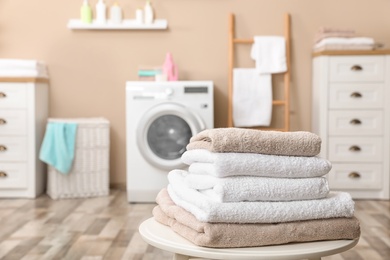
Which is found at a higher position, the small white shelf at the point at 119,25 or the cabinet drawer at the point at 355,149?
the small white shelf at the point at 119,25

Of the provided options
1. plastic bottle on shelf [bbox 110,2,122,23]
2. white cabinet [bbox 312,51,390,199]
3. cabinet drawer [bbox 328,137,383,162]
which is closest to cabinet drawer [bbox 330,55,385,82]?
white cabinet [bbox 312,51,390,199]

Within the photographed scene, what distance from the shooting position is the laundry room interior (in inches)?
148

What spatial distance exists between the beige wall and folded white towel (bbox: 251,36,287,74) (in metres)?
0.10

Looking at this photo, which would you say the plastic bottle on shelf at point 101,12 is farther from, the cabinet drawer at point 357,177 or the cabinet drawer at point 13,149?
the cabinet drawer at point 357,177

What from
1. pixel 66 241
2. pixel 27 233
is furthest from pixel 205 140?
pixel 27 233

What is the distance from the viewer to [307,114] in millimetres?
4316

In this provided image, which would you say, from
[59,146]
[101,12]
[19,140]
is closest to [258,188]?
[59,146]

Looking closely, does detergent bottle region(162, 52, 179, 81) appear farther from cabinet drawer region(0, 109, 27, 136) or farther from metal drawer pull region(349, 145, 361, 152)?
metal drawer pull region(349, 145, 361, 152)

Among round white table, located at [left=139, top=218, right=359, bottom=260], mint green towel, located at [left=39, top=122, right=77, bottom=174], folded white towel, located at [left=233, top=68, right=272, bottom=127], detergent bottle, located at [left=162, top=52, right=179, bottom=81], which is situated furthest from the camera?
folded white towel, located at [left=233, top=68, right=272, bottom=127]

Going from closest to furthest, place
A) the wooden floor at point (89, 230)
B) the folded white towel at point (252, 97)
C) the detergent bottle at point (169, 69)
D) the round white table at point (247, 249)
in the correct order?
the round white table at point (247, 249)
the wooden floor at point (89, 230)
the detergent bottle at point (169, 69)
the folded white towel at point (252, 97)

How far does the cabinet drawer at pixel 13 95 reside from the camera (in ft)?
12.8

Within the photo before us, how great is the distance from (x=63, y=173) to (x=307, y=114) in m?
1.62

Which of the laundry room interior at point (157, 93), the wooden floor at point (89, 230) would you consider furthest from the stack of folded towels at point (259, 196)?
the laundry room interior at point (157, 93)

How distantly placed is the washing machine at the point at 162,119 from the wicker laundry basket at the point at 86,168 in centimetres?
26
